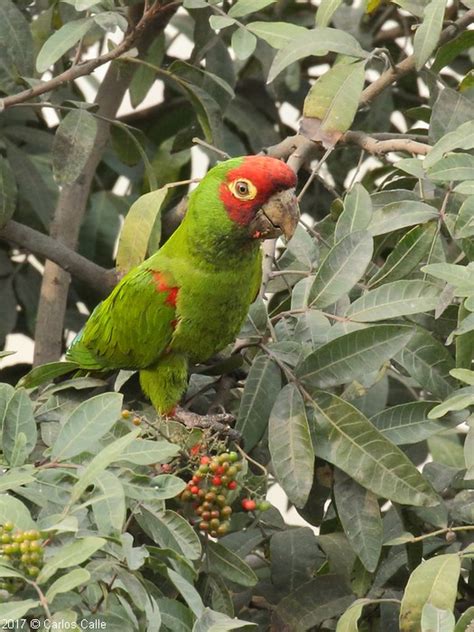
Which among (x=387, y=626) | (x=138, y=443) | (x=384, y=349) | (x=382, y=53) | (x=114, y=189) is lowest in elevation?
(x=387, y=626)

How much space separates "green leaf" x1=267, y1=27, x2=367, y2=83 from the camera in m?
1.96

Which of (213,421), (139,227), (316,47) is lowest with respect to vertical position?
(213,421)

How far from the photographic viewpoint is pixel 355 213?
1.86m

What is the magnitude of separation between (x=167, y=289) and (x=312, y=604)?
0.70m

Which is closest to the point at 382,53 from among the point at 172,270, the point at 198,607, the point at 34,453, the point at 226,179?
the point at 226,179

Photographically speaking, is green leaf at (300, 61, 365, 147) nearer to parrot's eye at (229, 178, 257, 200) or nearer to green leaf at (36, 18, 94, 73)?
parrot's eye at (229, 178, 257, 200)

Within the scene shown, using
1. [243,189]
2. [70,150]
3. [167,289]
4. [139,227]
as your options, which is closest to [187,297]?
[167,289]

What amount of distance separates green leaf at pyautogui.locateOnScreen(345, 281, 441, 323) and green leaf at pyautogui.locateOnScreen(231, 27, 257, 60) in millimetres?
→ 578

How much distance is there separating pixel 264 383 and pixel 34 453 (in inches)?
16.1

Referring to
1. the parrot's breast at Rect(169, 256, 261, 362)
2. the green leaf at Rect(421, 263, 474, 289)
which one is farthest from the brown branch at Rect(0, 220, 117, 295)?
the green leaf at Rect(421, 263, 474, 289)

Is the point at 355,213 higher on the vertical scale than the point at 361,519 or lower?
higher

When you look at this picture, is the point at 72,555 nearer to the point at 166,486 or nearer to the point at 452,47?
the point at 166,486

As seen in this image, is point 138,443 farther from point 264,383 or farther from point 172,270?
point 172,270

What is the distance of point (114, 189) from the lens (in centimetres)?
296
